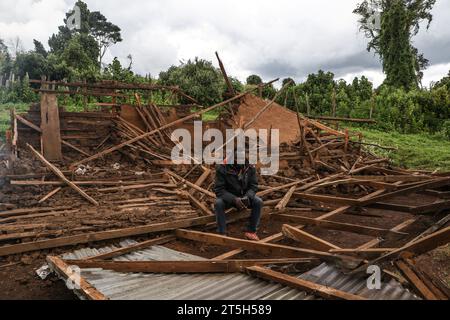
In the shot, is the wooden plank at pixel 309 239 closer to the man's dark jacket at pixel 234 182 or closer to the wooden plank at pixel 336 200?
the man's dark jacket at pixel 234 182

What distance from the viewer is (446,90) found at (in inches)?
770

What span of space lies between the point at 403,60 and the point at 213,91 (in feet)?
48.5

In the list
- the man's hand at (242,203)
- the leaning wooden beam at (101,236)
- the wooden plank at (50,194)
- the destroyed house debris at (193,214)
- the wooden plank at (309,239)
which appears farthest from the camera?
the wooden plank at (50,194)

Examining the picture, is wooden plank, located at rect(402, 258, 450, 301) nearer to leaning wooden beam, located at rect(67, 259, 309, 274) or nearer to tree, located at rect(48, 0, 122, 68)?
leaning wooden beam, located at rect(67, 259, 309, 274)

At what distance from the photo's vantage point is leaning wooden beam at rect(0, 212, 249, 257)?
4.70 meters

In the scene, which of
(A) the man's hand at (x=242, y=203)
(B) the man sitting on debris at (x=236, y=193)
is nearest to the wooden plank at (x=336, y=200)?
(B) the man sitting on debris at (x=236, y=193)

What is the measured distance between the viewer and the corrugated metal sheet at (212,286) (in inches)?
123

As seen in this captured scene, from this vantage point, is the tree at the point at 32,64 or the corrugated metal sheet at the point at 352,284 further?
the tree at the point at 32,64

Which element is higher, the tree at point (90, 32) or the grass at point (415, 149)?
the tree at point (90, 32)

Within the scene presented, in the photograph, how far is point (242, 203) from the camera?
5.56 metres

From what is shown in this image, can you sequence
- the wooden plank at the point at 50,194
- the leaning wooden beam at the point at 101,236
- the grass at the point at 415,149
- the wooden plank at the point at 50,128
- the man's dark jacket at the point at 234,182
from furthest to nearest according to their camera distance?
the grass at the point at 415,149 → the wooden plank at the point at 50,128 → the wooden plank at the point at 50,194 → the man's dark jacket at the point at 234,182 → the leaning wooden beam at the point at 101,236

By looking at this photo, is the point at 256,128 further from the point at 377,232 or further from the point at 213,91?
the point at 213,91

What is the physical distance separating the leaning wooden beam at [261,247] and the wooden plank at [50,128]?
4.87m

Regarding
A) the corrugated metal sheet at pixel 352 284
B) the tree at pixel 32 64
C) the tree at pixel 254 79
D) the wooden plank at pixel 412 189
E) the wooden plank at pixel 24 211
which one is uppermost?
the tree at pixel 254 79
